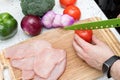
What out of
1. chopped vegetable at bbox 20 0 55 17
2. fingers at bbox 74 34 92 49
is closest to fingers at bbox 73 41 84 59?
fingers at bbox 74 34 92 49

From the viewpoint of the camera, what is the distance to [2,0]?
130 cm

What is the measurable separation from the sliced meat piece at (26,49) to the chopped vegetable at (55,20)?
10 cm

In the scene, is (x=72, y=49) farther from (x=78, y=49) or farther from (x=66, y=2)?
(x=66, y=2)

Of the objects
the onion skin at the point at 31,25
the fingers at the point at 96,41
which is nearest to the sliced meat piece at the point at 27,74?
the onion skin at the point at 31,25

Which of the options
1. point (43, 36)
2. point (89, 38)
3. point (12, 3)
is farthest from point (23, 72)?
point (12, 3)

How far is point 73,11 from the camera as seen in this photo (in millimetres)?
1171

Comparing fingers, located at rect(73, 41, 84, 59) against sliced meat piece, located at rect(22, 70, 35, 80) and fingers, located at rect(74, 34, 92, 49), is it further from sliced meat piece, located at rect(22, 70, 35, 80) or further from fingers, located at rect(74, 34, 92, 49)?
sliced meat piece, located at rect(22, 70, 35, 80)

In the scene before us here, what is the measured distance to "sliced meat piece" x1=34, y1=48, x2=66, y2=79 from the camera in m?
1.01

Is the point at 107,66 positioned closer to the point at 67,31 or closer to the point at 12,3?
the point at 67,31

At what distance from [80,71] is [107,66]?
11 centimetres

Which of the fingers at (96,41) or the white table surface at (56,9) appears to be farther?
the white table surface at (56,9)

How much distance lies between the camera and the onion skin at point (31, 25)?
1.11 m

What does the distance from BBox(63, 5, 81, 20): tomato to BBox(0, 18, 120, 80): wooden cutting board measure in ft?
0.21

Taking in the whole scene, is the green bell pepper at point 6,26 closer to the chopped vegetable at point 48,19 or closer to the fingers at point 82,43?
the chopped vegetable at point 48,19
